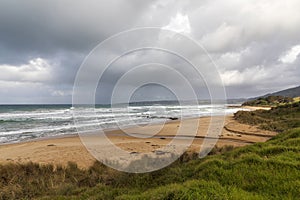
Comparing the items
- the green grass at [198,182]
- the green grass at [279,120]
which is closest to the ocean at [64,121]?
the green grass at [279,120]

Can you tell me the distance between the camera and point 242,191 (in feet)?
12.8

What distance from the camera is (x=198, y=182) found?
426cm

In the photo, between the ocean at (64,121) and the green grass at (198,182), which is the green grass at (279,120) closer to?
the ocean at (64,121)

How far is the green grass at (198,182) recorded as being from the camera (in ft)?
12.7

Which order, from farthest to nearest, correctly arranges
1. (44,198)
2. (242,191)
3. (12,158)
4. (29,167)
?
(12,158) → (29,167) → (44,198) → (242,191)

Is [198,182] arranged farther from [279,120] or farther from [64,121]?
[64,121]

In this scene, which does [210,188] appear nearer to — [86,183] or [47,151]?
[86,183]

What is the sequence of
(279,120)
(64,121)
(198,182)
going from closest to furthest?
1. (198,182)
2. (279,120)
3. (64,121)

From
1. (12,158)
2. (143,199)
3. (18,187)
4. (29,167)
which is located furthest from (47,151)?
(143,199)

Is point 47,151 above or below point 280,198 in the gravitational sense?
below

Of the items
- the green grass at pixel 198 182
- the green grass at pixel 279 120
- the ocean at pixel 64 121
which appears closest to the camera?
the green grass at pixel 198 182

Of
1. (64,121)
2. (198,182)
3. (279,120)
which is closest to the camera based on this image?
(198,182)

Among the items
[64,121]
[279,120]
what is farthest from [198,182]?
[64,121]

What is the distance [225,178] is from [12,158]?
1252cm
